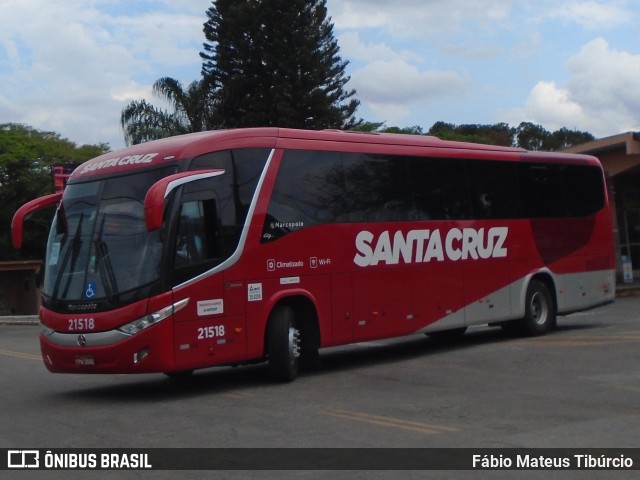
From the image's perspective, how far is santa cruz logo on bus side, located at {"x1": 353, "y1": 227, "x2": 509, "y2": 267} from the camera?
51.8 ft

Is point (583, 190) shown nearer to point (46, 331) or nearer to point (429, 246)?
point (429, 246)

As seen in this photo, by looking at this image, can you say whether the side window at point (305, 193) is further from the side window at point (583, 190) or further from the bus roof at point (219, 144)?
the side window at point (583, 190)

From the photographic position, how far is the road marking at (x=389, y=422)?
10.1 metres

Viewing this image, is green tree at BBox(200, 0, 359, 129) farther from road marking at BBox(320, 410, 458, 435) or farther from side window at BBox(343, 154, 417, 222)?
road marking at BBox(320, 410, 458, 435)

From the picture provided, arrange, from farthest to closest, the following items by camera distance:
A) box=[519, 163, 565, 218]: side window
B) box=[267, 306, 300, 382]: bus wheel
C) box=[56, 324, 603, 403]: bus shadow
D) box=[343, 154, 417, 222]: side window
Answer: box=[519, 163, 565, 218]: side window < box=[343, 154, 417, 222]: side window < box=[267, 306, 300, 382]: bus wheel < box=[56, 324, 603, 403]: bus shadow

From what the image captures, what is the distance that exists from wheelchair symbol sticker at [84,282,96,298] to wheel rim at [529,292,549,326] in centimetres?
964

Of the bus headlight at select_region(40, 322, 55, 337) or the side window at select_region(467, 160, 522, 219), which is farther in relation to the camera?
the side window at select_region(467, 160, 522, 219)

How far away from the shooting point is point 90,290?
12773mm

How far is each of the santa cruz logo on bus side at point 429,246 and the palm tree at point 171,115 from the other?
25716 mm

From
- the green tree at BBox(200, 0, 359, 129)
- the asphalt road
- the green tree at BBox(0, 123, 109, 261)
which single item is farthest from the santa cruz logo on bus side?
the green tree at BBox(0, 123, 109, 261)

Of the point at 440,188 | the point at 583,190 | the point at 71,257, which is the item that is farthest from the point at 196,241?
the point at 583,190

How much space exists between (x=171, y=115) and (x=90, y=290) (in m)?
31.7

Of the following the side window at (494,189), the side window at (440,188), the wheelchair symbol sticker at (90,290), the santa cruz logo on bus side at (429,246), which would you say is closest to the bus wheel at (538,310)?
the santa cruz logo on bus side at (429,246)

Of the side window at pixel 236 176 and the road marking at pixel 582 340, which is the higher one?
the side window at pixel 236 176
